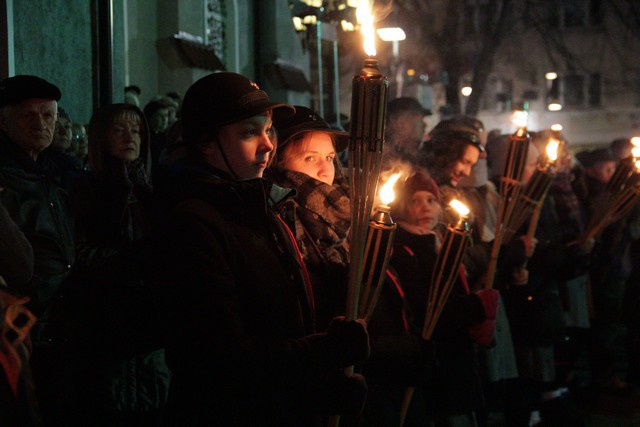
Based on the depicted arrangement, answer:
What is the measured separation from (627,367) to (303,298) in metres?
6.99

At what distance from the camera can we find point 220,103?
2.94 meters

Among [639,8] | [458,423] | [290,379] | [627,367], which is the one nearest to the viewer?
[290,379]

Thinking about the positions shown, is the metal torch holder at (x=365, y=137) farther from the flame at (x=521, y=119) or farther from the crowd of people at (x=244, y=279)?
the flame at (x=521, y=119)

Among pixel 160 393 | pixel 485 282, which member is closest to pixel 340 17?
pixel 485 282

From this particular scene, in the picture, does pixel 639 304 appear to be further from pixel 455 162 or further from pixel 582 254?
pixel 455 162

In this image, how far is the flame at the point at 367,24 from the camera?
2.82 meters

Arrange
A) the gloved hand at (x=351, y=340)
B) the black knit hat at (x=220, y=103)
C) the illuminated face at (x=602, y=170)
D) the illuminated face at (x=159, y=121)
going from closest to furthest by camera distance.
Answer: the gloved hand at (x=351, y=340) < the black knit hat at (x=220, y=103) < the illuminated face at (x=159, y=121) < the illuminated face at (x=602, y=170)

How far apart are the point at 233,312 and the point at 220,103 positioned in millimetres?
730

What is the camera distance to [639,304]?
844 centimetres

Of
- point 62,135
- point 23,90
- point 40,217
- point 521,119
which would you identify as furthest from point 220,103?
point 62,135

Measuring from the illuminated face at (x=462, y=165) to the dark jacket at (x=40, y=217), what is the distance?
2726 millimetres

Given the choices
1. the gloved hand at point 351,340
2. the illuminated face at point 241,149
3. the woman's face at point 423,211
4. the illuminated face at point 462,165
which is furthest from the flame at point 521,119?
the gloved hand at point 351,340

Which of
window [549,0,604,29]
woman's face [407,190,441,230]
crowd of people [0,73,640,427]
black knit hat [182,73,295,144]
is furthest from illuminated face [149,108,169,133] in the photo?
window [549,0,604,29]

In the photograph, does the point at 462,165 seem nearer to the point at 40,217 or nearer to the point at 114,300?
the point at 114,300
